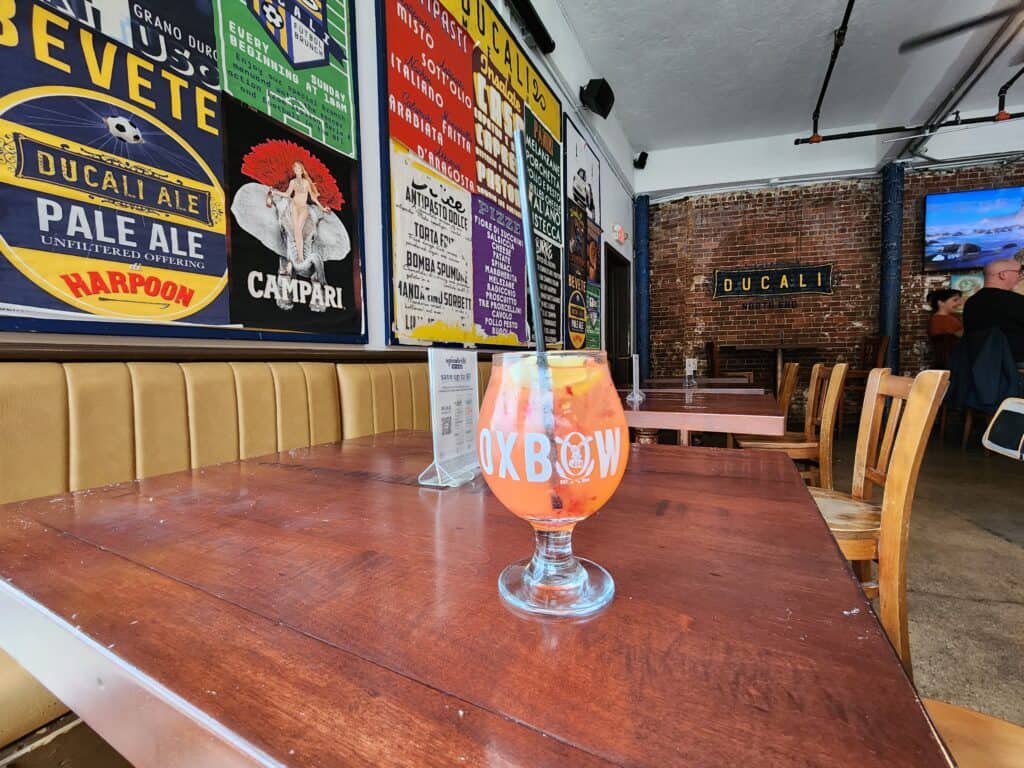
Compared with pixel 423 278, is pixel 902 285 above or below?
above

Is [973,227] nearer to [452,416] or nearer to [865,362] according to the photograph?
[865,362]

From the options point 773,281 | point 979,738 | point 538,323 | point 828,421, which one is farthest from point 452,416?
point 773,281

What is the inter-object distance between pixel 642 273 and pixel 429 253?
4.96m

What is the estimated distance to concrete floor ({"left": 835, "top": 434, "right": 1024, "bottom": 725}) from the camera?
150cm

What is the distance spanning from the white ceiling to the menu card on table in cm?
414

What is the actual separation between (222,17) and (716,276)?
638 centimetres

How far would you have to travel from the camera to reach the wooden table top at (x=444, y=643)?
0.26m

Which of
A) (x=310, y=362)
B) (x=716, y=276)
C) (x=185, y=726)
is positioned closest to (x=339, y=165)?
(x=310, y=362)

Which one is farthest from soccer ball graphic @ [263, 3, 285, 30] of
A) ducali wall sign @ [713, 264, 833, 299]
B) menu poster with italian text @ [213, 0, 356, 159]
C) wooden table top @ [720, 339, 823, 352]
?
ducali wall sign @ [713, 264, 833, 299]

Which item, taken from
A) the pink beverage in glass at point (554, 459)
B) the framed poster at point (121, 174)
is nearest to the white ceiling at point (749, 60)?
the framed poster at point (121, 174)

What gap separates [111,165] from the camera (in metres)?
1.27

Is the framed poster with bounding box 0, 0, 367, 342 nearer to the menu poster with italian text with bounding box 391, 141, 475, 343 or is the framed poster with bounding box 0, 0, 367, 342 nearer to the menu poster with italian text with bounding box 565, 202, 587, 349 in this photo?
the menu poster with italian text with bounding box 391, 141, 475, 343

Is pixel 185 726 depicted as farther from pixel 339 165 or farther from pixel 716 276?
pixel 716 276

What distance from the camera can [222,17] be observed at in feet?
5.05
